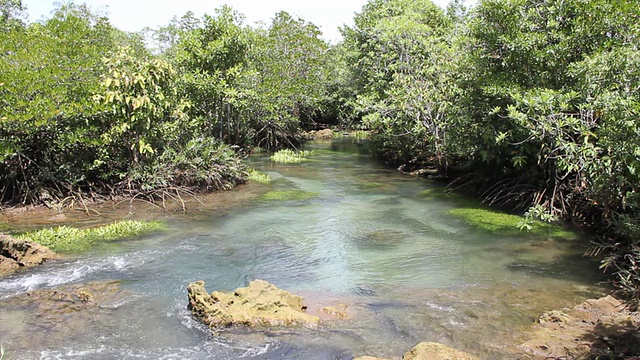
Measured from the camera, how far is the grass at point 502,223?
11438mm

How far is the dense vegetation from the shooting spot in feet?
31.8

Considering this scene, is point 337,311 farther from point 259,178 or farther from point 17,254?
point 259,178

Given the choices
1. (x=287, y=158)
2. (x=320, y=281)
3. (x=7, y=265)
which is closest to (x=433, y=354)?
(x=320, y=281)

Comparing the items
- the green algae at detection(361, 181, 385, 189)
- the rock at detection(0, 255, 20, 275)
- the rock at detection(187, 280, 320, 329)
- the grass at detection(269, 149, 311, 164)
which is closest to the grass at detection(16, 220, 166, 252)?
the rock at detection(0, 255, 20, 275)

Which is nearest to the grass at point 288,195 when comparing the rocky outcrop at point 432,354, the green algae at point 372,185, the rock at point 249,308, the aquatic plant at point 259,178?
the aquatic plant at point 259,178

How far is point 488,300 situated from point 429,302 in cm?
98

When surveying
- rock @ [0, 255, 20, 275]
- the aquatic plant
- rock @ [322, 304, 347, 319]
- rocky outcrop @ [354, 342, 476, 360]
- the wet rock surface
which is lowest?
rock @ [322, 304, 347, 319]

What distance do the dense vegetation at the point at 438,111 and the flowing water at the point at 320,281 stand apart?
152cm

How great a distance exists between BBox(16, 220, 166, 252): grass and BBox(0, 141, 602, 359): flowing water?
51cm

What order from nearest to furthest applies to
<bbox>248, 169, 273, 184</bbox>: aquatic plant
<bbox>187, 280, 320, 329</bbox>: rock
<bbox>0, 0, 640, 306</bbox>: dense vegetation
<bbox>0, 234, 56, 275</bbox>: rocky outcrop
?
<bbox>187, 280, 320, 329</bbox>: rock, <bbox>0, 234, 56, 275</bbox>: rocky outcrop, <bbox>0, 0, 640, 306</bbox>: dense vegetation, <bbox>248, 169, 273, 184</bbox>: aquatic plant

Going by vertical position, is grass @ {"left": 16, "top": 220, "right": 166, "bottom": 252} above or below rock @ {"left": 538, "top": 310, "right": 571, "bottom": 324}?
above

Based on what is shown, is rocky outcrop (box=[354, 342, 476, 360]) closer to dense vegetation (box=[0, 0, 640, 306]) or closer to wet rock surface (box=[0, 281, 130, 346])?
dense vegetation (box=[0, 0, 640, 306])

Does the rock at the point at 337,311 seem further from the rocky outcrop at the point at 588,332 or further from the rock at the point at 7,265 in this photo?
the rock at the point at 7,265

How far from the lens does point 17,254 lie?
28.2ft
